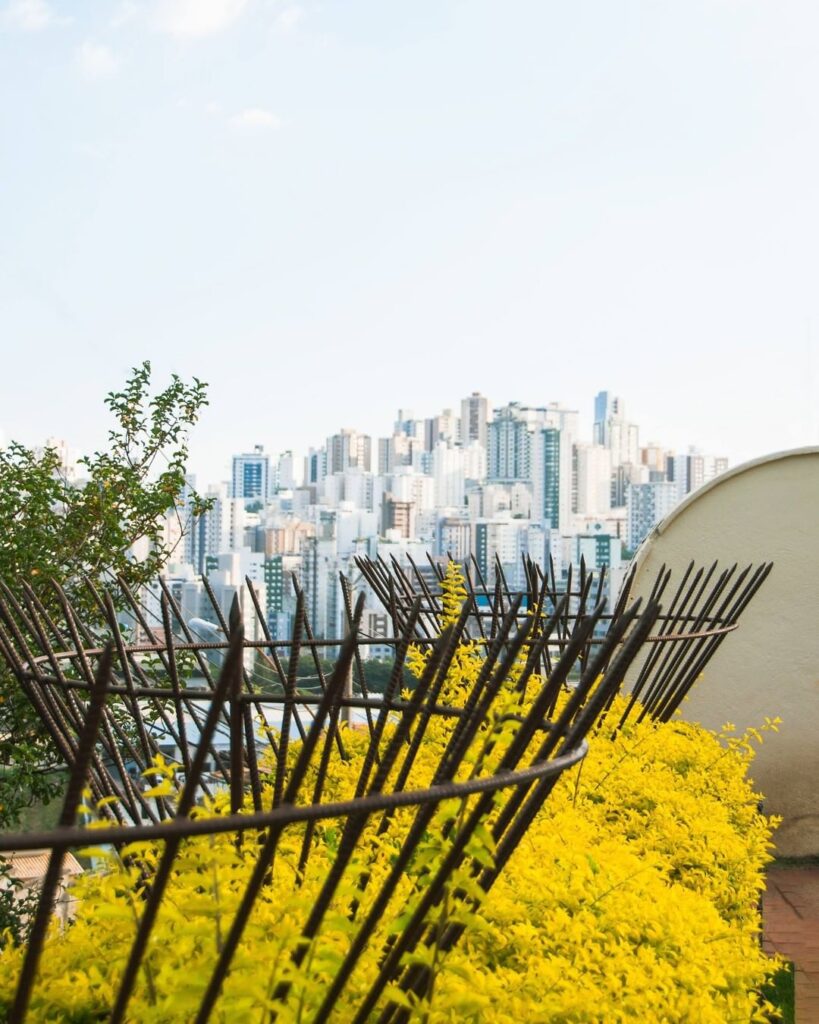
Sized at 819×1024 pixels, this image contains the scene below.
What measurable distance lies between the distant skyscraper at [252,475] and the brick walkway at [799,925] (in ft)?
138

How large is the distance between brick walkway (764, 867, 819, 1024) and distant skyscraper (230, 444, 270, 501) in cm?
4203

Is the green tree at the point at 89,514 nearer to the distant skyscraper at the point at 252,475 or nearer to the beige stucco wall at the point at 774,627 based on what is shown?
the beige stucco wall at the point at 774,627

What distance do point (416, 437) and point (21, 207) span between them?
211ft

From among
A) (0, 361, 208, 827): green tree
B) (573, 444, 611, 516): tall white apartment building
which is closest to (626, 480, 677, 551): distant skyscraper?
(573, 444, 611, 516): tall white apartment building

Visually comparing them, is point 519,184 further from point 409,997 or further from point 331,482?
point 331,482

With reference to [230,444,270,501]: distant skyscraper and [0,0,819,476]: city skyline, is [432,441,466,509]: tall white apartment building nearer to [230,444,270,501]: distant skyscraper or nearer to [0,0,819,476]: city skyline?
[230,444,270,501]: distant skyscraper

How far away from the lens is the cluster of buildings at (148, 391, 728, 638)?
131 ft

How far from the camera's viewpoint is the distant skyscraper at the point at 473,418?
75.6m

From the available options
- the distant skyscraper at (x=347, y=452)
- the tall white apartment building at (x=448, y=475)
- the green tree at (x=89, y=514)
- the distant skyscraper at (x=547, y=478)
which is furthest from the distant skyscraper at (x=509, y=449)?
the green tree at (x=89, y=514)

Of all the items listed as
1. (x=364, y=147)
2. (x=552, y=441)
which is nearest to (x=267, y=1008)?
(x=364, y=147)

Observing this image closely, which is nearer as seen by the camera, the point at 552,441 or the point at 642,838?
the point at 642,838

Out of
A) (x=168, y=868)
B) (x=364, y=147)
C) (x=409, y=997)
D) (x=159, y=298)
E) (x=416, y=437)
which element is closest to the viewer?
(x=168, y=868)

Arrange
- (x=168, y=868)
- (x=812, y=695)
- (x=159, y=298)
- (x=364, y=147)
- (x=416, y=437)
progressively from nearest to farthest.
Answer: (x=168, y=868) < (x=812, y=695) < (x=364, y=147) < (x=159, y=298) < (x=416, y=437)

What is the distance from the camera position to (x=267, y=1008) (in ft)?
3.52
